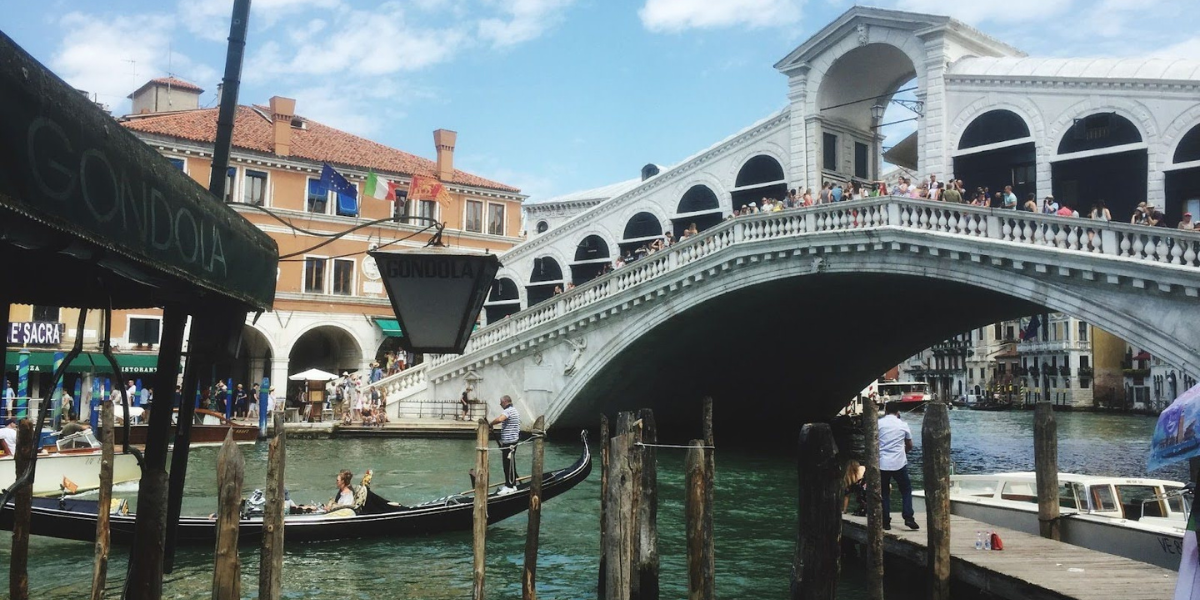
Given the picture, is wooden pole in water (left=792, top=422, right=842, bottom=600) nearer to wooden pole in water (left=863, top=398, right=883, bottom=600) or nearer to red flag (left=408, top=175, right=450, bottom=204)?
wooden pole in water (left=863, top=398, right=883, bottom=600)

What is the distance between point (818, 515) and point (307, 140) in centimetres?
2598

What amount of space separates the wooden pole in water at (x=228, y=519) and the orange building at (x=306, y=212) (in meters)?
18.4

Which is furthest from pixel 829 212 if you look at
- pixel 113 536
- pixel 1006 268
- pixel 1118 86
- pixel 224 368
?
pixel 224 368

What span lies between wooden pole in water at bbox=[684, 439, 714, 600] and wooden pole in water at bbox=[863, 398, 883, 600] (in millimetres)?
1155

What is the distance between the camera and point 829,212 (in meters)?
16.2

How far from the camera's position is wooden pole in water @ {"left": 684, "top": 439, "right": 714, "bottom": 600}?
6938 millimetres

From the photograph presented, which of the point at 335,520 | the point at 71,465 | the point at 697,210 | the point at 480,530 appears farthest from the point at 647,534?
the point at 697,210

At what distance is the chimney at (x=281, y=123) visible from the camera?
84.5 feet

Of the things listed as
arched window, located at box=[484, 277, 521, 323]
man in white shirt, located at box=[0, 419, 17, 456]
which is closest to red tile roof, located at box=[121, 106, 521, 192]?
arched window, located at box=[484, 277, 521, 323]

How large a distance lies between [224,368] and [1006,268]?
21371mm

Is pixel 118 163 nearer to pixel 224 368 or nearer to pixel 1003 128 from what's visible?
pixel 1003 128

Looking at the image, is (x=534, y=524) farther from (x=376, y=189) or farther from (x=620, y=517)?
(x=376, y=189)

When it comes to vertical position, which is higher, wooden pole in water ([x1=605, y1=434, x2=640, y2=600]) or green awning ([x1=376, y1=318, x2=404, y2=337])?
green awning ([x1=376, y1=318, x2=404, y2=337])

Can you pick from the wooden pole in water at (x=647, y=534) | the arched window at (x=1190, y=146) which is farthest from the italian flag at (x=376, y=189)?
the arched window at (x=1190, y=146)
